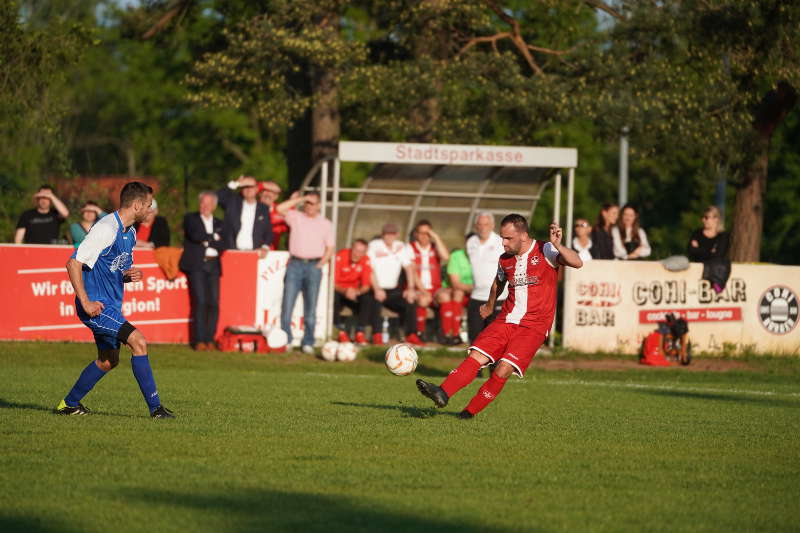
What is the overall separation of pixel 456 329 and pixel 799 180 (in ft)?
87.2

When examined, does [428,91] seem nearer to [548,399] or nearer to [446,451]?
[548,399]

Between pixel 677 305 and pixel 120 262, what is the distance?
1136 centimetres

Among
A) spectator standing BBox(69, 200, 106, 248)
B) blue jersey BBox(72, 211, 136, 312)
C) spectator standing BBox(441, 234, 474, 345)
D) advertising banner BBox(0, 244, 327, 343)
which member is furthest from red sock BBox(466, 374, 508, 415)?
spectator standing BBox(69, 200, 106, 248)

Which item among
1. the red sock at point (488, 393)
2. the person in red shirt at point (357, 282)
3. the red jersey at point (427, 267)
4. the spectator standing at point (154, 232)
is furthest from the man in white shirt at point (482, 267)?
the red sock at point (488, 393)

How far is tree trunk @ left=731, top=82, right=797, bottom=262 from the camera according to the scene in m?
23.0

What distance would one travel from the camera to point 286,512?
20.7ft

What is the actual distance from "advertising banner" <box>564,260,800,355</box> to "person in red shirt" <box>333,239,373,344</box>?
3.03 metres

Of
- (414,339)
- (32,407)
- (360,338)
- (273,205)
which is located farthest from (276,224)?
(32,407)

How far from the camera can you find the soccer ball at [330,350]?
1744cm

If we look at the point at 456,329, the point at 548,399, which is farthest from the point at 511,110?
the point at 548,399

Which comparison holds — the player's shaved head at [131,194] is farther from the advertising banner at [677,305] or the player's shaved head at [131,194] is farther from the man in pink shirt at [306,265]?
the advertising banner at [677,305]

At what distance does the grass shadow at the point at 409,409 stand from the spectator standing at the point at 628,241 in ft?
27.4

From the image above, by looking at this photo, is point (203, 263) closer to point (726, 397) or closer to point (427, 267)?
point (427, 267)

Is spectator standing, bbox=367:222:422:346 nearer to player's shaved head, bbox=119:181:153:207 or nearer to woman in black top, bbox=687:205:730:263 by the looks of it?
woman in black top, bbox=687:205:730:263
